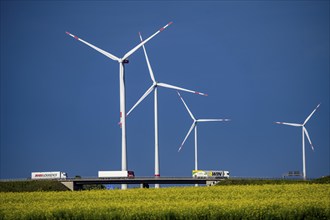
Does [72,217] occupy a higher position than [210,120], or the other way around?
[210,120]

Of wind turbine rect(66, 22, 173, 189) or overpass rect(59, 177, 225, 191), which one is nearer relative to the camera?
wind turbine rect(66, 22, 173, 189)

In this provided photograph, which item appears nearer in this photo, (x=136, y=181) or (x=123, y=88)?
(x=123, y=88)

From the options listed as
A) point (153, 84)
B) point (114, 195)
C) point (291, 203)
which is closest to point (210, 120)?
point (153, 84)

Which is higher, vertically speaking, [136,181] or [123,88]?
[123,88]

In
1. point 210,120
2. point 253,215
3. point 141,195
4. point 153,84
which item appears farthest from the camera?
point 210,120

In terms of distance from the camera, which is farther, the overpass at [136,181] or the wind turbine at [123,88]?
the overpass at [136,181]

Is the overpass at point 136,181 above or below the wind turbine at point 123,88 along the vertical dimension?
below

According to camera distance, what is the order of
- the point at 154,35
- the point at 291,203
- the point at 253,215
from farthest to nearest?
1. the point at 154,35
2. the point at 291,203
3. the point at 253,215

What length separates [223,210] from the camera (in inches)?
1946

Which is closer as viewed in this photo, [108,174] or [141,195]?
[141,195]

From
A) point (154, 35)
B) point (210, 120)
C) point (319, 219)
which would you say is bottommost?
point (319, 219)

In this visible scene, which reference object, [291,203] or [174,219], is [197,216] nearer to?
[174,219]

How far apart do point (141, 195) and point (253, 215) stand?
69.9 feet

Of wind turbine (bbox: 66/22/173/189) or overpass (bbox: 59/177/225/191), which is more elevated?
wind turbine (bbox: 66/22/173/189)
